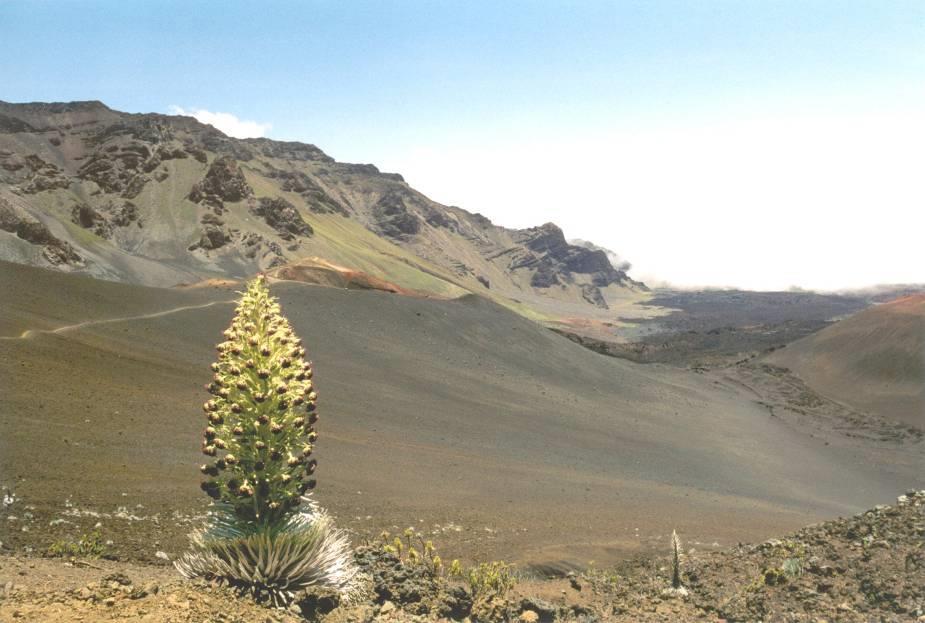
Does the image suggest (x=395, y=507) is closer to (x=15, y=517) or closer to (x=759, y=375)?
(x=15, y=517)

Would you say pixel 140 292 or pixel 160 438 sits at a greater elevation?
pixel 140 292

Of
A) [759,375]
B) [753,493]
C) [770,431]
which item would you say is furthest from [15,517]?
[759,375]

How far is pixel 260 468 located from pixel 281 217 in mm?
82156

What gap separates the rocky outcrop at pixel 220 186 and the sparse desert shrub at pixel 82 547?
252ft

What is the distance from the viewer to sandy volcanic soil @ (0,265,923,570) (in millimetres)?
8891

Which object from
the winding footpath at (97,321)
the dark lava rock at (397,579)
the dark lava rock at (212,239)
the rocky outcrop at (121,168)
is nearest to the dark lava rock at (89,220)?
the dark lava rock at (212,239)

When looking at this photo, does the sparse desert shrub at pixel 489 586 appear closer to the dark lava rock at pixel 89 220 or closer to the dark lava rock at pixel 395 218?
the dark lava rock at pixel 89 220

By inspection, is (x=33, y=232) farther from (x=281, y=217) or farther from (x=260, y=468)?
(x=260, y=468)

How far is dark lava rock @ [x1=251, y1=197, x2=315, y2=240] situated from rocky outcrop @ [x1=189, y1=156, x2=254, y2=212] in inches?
113

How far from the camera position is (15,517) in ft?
21.4

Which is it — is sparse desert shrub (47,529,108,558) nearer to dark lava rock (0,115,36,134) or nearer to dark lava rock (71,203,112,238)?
dark lava rock (71,203,112,238)

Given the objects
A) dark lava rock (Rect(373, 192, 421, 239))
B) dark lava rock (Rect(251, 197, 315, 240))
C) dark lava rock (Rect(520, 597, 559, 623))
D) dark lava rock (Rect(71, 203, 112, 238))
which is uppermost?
dark lava rock (Rect(373, 192, 421, 239))

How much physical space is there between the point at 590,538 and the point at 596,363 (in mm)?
23037

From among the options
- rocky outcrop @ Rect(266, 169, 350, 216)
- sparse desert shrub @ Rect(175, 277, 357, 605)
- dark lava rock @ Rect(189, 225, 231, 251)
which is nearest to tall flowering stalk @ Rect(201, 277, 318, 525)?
sparse desert shrub @ Rect(175, 277, 357, 605)
